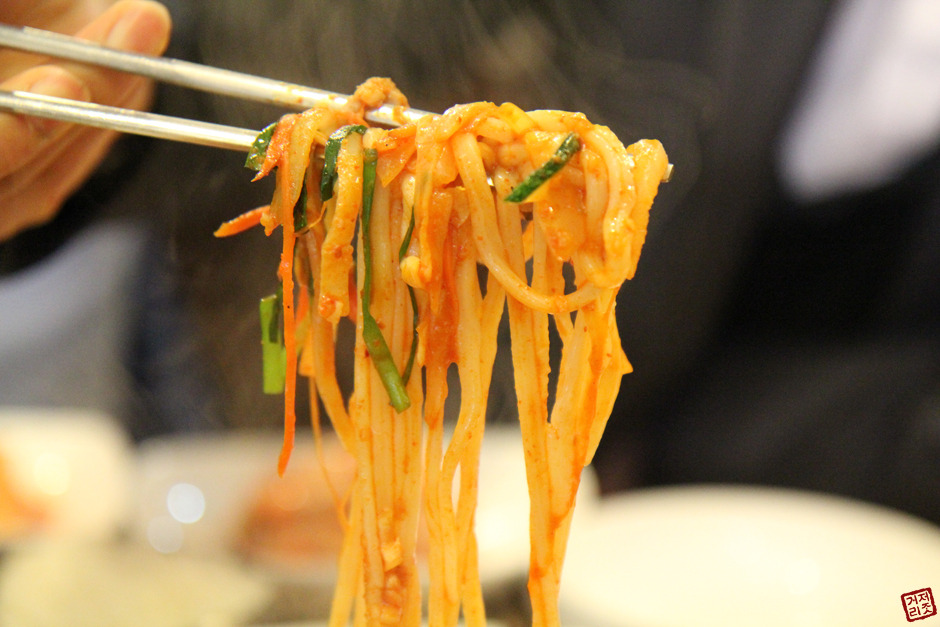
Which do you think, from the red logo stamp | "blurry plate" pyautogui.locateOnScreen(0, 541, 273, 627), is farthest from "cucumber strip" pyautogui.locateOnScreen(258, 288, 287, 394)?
the red logo stamp

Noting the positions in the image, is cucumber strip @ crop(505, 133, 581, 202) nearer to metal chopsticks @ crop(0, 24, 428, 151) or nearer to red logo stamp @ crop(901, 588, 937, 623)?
metal chopsticks @ crop(0, 24, 428, 151)

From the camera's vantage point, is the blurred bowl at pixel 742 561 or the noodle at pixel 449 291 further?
the blurred bowl at pixel 742 561

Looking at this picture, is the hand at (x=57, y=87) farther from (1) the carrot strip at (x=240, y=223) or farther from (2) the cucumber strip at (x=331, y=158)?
(2) the cucumber strip at (x=331, y=158)

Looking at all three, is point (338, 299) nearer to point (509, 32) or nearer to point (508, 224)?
point (508, 224)

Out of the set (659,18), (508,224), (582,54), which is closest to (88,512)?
(508,224)

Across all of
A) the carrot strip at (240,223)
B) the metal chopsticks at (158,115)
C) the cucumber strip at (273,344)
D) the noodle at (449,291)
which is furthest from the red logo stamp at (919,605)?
the carrot strip at (240,223)

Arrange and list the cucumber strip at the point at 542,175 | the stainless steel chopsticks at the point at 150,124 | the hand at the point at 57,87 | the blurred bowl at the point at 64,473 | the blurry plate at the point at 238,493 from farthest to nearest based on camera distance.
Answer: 1. the blurred bowl at the point at 64,473
2. the blurry plate at the point at 238,493
3. the hand at the point at 57,87
4. the stainless steel chopsticks at the point at 150,124
5. the cucumber strip at the point at 542,175
